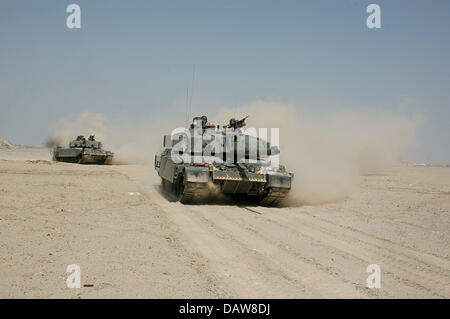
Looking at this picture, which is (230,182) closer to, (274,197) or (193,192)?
(193,192)

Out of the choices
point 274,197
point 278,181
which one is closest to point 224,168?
point 278,181

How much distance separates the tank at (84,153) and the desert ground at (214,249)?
1785 centimetres

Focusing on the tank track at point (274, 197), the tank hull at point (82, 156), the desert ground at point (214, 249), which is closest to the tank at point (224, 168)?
the tank track at point (274, 197)

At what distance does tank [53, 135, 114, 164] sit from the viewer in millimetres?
28188

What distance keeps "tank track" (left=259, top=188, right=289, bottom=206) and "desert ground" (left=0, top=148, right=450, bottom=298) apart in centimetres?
41

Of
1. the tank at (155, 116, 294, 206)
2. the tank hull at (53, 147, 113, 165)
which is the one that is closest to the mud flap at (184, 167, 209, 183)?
the tank at (155, 116, 294, 206)

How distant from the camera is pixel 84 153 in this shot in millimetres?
27938

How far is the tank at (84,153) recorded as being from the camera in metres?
28.2

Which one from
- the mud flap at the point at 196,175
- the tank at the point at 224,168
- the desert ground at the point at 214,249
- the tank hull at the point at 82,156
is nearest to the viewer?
the desert ground at the point at 214,249

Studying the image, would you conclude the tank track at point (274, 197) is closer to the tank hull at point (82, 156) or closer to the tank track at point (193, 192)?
the tank track at point (193, 192)

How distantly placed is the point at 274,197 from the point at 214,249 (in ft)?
17.4

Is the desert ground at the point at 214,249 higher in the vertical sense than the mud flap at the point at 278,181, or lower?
lower

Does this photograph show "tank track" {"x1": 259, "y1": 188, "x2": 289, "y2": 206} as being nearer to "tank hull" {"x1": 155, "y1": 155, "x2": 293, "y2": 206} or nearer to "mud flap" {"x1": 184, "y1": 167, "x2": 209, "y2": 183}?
"tank hull" {"x1": 155, "y1": 155, "x2": 293, "y2": 206}
